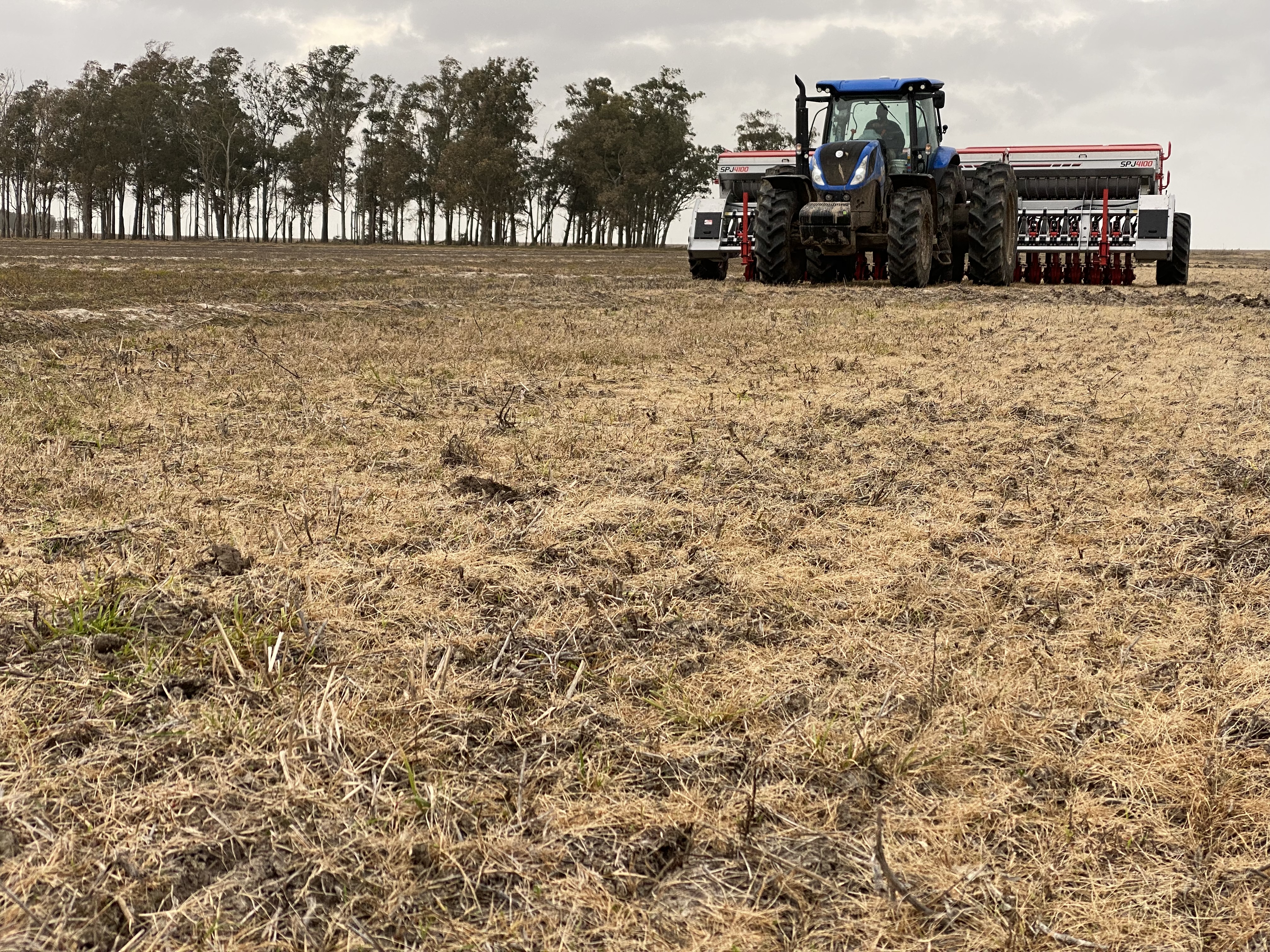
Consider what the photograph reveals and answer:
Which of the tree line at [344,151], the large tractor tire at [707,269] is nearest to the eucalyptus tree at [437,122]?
the tree line at [344,151]

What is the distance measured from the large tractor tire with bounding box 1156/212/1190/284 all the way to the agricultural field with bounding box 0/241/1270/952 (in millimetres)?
15423

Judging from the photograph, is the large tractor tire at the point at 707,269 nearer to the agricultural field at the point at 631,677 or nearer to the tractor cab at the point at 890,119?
the tractor cab at the point at 890,119

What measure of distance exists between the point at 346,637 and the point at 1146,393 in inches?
256

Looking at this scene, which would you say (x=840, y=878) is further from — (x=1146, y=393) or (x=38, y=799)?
(x=1146, y=393)

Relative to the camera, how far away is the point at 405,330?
11500mm

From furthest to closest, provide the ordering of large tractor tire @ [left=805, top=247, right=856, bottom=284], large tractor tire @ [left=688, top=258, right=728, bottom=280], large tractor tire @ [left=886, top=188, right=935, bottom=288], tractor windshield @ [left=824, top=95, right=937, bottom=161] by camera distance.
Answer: large tractor tire @ [left=688, top=258, right=728, bottom=280], large tractor tire @ [left=805, top=247, right=856, bottom=284], tractor windshield @ [left=824, top=95, right=937, bottom=161], large tractor tire @ [left=886, top=188, right=935, bottom=288]

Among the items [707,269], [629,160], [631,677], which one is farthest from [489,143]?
[631,677]

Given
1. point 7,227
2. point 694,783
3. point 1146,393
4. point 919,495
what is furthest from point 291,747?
point 7,227

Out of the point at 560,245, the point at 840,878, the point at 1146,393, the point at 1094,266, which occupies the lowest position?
the point at 840,878

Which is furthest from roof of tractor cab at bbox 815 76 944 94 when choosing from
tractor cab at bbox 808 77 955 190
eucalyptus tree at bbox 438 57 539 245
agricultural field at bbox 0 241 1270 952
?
eucalyptus tree at bbox 438 57 539 245

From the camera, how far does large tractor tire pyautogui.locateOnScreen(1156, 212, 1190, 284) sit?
20547mm

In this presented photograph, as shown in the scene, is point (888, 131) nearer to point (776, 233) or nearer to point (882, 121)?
point (882, 121)

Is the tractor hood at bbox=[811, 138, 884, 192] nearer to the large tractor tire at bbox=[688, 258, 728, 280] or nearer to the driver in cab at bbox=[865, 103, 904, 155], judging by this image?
the driver in cab at bbox=[865, 103, 904, 155]

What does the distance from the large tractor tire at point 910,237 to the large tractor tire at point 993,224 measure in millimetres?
907
